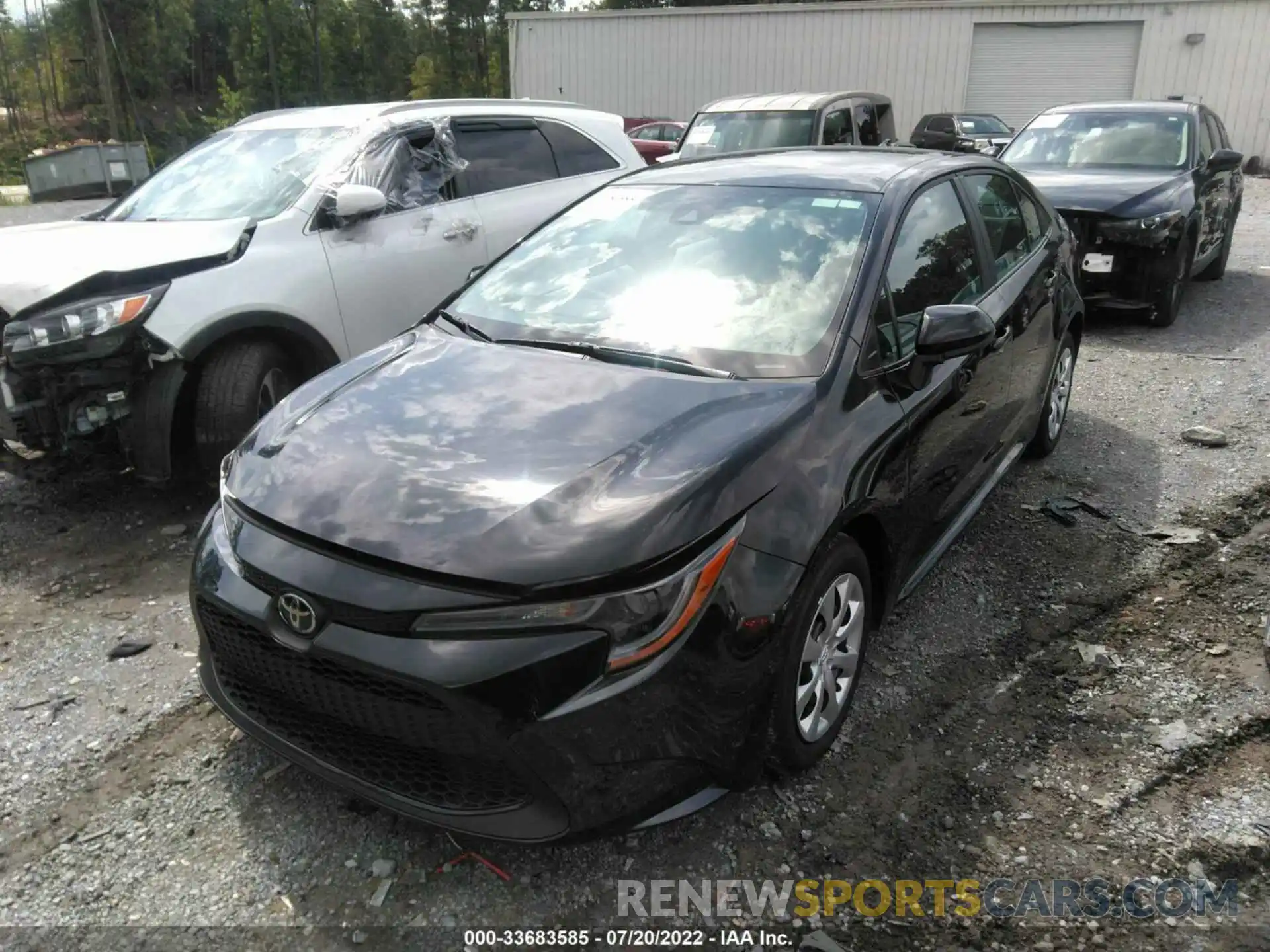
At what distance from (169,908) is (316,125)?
4344 millimetres

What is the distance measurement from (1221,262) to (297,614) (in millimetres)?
10308

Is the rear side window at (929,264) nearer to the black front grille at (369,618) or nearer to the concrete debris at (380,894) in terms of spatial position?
the black front grille at (369,618)

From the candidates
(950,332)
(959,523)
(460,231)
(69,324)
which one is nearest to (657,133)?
(460,231)

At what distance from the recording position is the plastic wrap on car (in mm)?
4992

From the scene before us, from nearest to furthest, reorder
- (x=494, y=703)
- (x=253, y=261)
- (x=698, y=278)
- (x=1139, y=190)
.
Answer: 1. (x=494, y=703)
2. (x=698, y=278)
3. (x=253, y=261)
4. (x=1139, y=190)

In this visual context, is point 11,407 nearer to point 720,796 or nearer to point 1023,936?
point 720,796

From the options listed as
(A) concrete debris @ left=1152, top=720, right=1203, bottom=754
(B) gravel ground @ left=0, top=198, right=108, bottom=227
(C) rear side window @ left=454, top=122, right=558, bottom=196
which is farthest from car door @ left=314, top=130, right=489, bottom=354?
(B) gravel ground @ left=0, top=198, right=108, bottom=227

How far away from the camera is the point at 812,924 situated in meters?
2.25

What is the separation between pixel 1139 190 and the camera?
24.6 feet

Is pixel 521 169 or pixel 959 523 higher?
pixel 521 169

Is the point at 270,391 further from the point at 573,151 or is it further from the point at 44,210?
the point at 44,210

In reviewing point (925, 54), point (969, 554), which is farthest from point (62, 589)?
point (925, 54)

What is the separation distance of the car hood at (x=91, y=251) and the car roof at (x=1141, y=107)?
7900 mm

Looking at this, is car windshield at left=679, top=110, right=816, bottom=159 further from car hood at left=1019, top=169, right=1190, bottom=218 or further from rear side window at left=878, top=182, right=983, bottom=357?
rear side window at left=878, top=182, right=983, bottom=357
